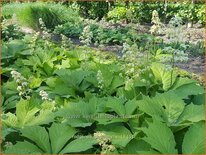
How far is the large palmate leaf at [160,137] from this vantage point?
2152mm

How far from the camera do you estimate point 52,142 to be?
7.68ft

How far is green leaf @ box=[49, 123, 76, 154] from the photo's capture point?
232cm

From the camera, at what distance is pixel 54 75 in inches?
158

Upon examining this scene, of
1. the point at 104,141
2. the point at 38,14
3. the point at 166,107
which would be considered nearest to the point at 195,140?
the point at 166,107

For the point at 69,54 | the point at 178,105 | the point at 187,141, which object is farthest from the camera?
the point at 69,54

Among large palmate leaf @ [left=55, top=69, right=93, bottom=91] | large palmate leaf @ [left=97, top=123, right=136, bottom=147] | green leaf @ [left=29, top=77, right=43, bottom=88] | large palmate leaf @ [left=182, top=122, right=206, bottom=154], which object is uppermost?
large palmate leaf @ [left=182, top=122, right=206, bottom=154]

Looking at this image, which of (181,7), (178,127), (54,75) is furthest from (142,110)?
(181,7)

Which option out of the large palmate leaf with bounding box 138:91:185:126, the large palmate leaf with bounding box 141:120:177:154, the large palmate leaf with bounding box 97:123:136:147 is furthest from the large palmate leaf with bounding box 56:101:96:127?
the large palmate leaf with bounding box 141:120:177:154

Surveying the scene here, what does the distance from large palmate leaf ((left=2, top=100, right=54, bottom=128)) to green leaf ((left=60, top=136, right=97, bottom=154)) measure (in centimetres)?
31

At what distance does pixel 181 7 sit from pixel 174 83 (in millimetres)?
12633

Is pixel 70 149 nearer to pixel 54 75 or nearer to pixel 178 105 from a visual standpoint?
pixel 178 105

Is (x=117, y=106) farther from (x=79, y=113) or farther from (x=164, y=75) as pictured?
(x=164, y=75)

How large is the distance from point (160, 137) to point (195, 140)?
19 cm

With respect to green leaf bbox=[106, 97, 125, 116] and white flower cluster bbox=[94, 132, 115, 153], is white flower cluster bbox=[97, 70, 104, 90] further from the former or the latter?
white flower cluster bbox=[94, 132, 115, 153]
